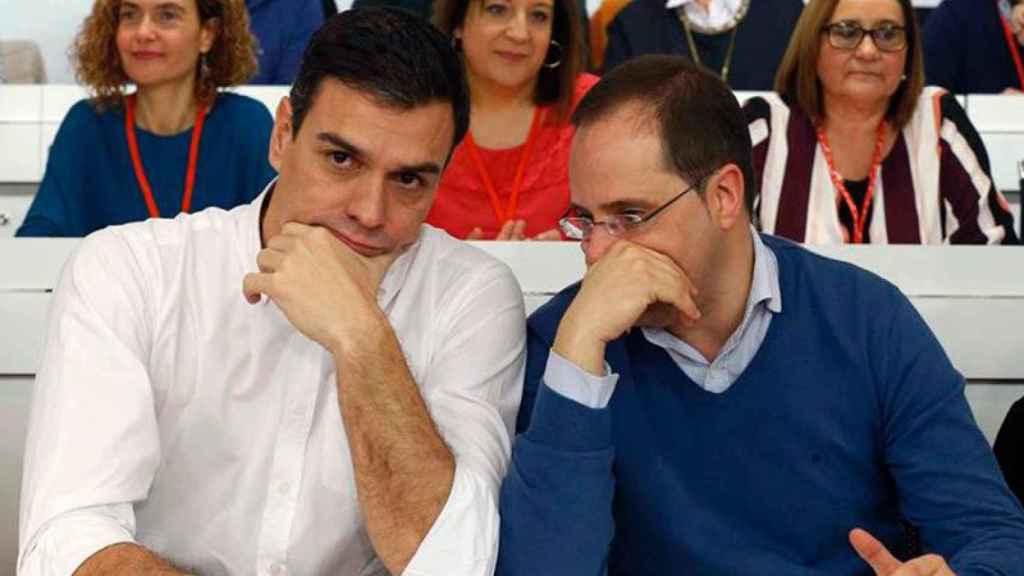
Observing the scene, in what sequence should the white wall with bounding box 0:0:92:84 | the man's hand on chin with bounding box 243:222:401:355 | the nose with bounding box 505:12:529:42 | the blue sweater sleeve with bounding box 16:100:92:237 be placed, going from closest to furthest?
1. the man's hand on chin with bounding box 243:222:401:355
2. the blue sweater sleeve with bounding box 16:100:92:237
3. the nose with bounding box 505:12:529:42
4. the white wall with bounding box 0:0:92:84

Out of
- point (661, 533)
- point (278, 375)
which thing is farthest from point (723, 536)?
point (278, 375)

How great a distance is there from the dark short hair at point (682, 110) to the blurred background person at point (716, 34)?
7.39 feet

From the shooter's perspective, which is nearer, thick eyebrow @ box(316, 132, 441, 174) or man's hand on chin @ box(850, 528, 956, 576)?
man's hand on chin @ box(850, 528, 956, 576)

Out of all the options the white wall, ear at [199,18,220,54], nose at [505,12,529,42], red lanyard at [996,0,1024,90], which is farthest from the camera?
the white wall

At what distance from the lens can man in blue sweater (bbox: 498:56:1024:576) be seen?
181cm

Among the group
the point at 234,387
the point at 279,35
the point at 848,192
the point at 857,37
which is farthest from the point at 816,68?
the point at 234,387

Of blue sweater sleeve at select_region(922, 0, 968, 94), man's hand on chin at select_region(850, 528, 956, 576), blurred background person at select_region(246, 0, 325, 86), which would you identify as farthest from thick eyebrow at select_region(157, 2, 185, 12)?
blue sweater sleeve at select_region(922, 0, 968, 94)

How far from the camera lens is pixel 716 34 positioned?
166 inches

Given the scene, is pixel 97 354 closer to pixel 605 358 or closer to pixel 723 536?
pixel 605 358

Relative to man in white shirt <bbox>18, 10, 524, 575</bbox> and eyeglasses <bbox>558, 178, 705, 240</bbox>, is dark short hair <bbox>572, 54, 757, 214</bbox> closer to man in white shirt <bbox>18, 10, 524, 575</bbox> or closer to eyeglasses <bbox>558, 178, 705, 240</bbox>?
eyeglasses <bbox>558, 178, 705, 240</bbox>

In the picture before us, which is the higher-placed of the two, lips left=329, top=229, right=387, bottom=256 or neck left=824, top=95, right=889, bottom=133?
lips left=329, top=229, right=387, bottom=256

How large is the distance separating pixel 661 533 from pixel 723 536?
66mm

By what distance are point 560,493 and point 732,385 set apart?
254mm

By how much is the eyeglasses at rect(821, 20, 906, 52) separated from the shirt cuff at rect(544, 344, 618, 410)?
159 cm
